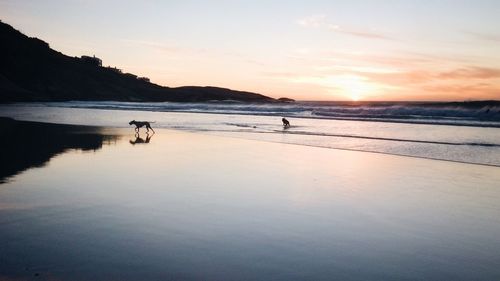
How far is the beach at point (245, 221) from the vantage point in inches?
163

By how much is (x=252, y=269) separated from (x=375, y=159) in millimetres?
9177

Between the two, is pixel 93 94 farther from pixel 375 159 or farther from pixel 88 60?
pixel 375 159

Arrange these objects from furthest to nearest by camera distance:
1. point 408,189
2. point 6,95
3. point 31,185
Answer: point 6,95 → point 408,189 → point 31,185

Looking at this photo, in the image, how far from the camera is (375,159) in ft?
40.9

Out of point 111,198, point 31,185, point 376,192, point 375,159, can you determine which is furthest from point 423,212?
point 31,185

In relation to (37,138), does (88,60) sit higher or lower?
higher

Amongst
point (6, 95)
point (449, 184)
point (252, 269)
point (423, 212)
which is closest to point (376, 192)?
point (423, 212)

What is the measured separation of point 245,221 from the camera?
571cm

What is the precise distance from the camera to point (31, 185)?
25.1 ft

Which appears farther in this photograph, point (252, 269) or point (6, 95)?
point (6, 95)

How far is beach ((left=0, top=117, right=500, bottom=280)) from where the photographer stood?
4.14 m

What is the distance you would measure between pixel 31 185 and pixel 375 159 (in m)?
9.15

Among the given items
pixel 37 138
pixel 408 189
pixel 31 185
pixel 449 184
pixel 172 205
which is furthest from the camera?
pixel 37 138

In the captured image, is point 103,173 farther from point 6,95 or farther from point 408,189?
point 6,95
